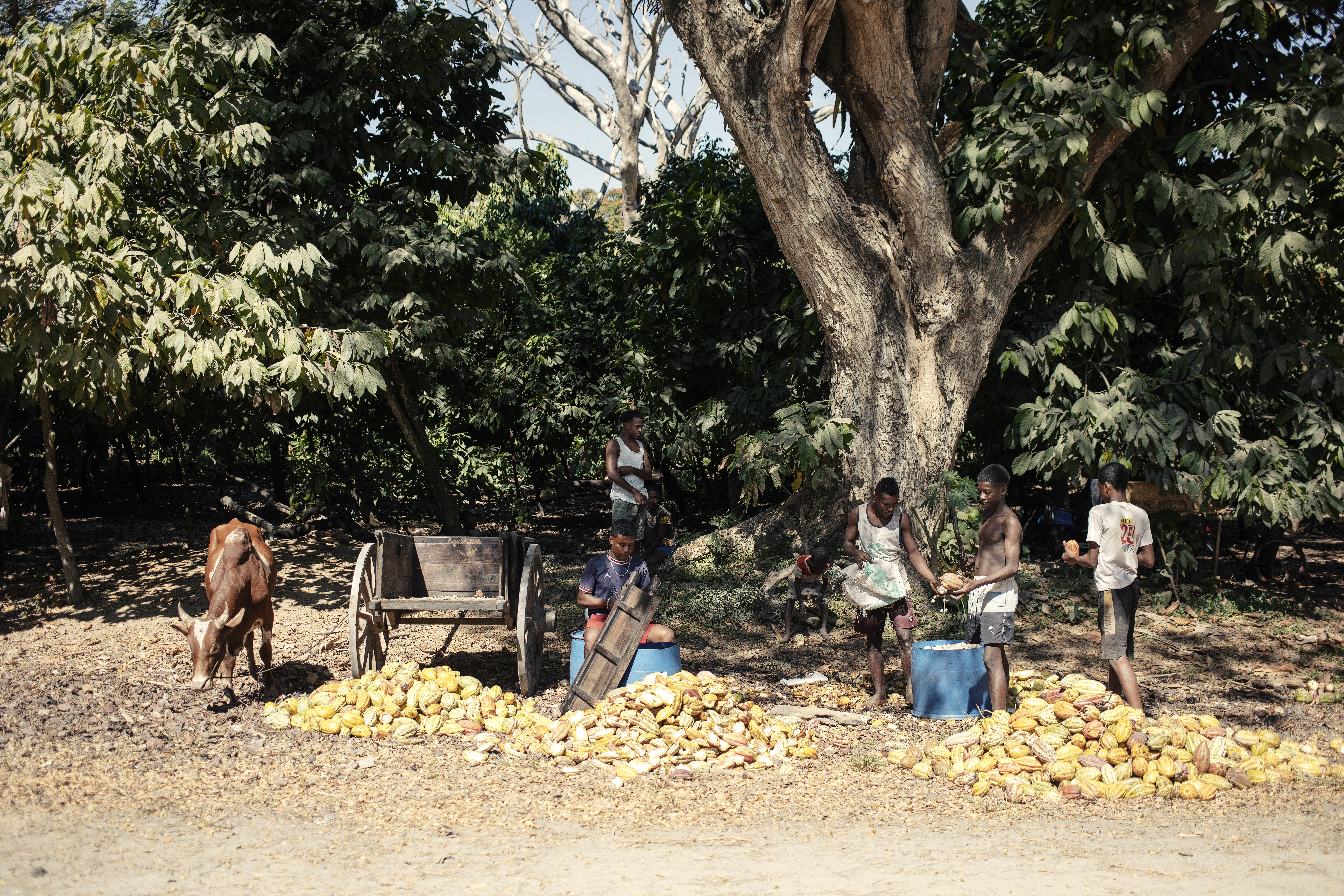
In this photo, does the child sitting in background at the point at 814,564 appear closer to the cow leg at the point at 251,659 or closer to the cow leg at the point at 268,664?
the cow leg at the point at 268,664

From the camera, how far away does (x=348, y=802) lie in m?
5.08

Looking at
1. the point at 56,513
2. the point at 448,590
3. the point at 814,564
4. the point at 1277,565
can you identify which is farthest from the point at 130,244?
the point at 1277,565

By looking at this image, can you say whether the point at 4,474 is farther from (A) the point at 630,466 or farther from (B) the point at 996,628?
(B) the point at 996,628

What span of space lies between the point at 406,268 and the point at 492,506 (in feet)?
28.6

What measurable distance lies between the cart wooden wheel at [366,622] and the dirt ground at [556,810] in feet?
2.15

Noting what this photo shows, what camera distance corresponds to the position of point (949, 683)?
20.9ft

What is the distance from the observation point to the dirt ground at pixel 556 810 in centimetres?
411

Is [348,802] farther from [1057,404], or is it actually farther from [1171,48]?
[1171,48]

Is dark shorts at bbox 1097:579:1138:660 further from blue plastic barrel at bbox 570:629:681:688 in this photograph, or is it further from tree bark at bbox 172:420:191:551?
tree bark at bbox 172:420:191:551

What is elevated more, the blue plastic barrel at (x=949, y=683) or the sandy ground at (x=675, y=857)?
the blue plastic barrel at (x=949, y=683)

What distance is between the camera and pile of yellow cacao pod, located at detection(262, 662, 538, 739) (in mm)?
6145

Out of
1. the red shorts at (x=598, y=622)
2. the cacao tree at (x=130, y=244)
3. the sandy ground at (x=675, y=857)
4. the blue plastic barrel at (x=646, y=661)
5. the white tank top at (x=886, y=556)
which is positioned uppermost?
the cacao tree at (x=130, y=244)

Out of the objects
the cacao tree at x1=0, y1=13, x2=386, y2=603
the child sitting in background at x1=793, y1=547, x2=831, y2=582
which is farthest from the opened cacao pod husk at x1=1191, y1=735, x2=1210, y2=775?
the cacao tree at x1=0, y1=13, x2=386, y2=603

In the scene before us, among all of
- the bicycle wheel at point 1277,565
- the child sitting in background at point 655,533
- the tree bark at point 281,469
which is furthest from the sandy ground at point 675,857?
the tree bark at point 281,469
